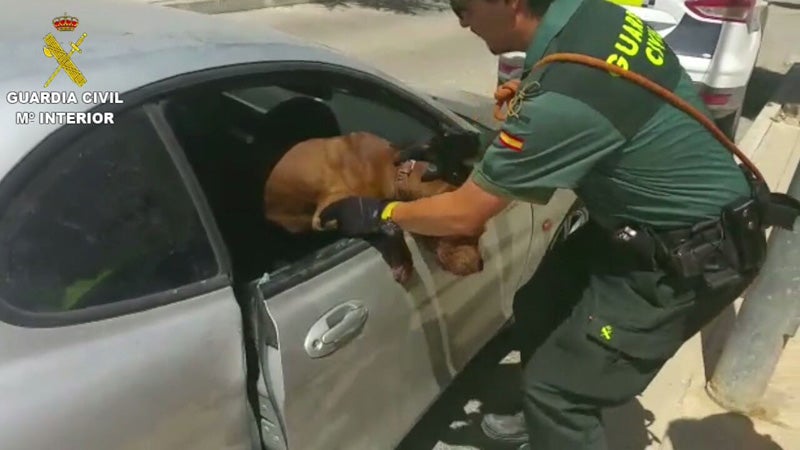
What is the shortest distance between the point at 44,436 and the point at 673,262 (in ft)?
4.86

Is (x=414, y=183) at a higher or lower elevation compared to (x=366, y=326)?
higher

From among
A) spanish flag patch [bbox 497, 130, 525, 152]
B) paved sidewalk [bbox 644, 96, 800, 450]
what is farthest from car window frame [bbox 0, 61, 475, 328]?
paved sidewalk [bbox 644, 96, 800, 450]

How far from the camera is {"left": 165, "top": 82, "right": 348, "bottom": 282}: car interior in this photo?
235 centimetres

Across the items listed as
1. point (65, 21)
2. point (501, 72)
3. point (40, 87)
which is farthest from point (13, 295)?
point (501, 72)

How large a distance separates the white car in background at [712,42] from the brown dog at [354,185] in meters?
3.03

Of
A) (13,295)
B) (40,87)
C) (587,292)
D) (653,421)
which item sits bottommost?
(653,421)

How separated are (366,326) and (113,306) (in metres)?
0.74

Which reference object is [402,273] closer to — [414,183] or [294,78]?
[414,183]

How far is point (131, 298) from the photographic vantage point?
1.74 metres

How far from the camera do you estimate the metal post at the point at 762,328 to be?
9.96 feet

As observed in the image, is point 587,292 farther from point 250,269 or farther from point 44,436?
point 44,436

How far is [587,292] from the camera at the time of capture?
241cm

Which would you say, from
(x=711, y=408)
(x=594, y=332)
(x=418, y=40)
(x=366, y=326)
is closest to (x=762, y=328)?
(x=711, y=408)

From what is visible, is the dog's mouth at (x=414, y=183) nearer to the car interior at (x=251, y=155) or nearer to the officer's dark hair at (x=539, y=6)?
the car interior at (x=251, y=155)
